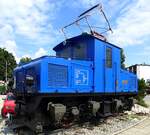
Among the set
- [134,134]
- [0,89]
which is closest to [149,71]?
[0,89]

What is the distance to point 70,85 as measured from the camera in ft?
→ 34.3

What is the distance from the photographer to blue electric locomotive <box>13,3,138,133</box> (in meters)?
9.59

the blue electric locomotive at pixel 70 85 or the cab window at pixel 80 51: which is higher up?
the cab window at pixel 80 51

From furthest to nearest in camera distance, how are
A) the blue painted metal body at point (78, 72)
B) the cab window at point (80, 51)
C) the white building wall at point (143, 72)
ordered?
the white building wall at point (143, 72), the cab window at point (80, 51), the blue painted metal body at point (78, 72)

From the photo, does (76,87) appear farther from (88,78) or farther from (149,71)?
(149,71)

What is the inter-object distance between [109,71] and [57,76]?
3.44m

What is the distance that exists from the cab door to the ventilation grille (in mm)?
2726

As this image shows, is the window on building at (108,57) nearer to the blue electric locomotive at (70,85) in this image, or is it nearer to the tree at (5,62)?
the blue electric locomotive at (70,85)

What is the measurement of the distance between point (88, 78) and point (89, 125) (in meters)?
2.03

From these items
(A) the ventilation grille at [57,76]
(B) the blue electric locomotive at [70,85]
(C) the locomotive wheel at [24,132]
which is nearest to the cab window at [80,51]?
(B) the blue electric locomotive at [70,85]

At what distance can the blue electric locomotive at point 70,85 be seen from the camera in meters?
9.59

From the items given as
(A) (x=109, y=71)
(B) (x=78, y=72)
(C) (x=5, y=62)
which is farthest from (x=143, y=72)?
(B) (x=78, y=72)

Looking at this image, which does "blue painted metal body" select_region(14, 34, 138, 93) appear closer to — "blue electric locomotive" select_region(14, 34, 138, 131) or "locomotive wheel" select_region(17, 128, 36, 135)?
"blue electric locomotive" select_region(14, 34, 138, 131)

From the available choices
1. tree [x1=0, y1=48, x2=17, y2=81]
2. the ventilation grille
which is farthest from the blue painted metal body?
tree [x1=0, y1=48, x2=17, y2=81]
